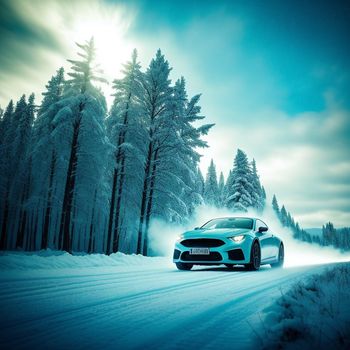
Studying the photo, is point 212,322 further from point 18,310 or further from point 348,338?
point 18,310

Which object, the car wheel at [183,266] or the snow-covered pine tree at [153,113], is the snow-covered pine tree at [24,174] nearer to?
the snow-covered pine tree at [153,113]

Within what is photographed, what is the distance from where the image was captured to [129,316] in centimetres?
268

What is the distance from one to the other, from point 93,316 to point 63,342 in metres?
0.71

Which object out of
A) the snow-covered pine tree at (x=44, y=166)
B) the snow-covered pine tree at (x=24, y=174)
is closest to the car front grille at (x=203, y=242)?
the snow-covered pine tree at (x=44, y=166)

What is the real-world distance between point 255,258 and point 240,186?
99.6 ft

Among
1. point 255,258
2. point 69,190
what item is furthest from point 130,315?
point 69,190

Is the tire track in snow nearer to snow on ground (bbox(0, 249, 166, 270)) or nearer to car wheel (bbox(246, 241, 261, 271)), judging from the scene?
car wheel (bbox(246, 241, 261, 271))

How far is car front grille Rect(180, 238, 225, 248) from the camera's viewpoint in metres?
7.38

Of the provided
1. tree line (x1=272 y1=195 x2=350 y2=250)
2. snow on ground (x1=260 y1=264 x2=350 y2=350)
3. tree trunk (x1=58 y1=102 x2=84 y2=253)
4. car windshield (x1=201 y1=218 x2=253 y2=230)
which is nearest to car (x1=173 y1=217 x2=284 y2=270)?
car windshield (x1=201 y1=218 x2=253 y2=230)

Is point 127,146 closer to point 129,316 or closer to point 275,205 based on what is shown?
point 129,316

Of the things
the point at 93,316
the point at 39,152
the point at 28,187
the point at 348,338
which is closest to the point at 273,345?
the point at 348,338

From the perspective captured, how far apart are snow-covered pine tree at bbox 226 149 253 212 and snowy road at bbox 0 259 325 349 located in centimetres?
3301

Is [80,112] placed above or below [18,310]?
above

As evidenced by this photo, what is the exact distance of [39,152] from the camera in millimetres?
22359
